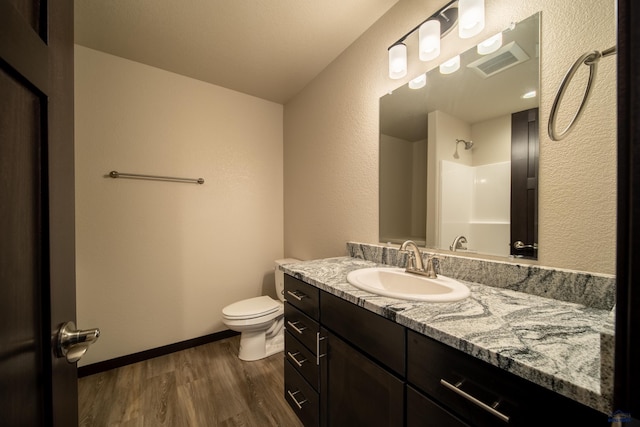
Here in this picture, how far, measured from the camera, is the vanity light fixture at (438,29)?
3.31ft

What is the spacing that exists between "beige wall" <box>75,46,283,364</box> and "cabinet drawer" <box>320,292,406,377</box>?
154 cm

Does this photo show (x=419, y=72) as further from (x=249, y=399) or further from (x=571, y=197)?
(x=249, y=399)

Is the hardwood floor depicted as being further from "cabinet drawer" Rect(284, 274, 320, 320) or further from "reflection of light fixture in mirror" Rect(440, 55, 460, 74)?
"reflection of light fixture in mirror" Rect(440, 55, 460, 74)

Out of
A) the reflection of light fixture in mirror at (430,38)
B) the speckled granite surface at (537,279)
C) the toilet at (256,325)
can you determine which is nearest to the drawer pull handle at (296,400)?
the toilet at (256,325)

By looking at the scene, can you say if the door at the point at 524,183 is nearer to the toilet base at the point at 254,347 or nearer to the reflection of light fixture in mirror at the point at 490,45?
the reflection of light fixture in mirror at the point at 490,45

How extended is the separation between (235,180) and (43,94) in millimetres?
1916

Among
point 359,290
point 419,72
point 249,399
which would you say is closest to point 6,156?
point 359,290

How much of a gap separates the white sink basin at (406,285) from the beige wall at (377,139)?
337 mm

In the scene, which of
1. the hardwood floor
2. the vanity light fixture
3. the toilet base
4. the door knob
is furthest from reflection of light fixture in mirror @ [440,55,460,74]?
the toilet base

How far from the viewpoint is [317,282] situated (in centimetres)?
108

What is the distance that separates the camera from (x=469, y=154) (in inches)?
43.2

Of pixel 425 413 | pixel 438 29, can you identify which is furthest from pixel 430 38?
pixel 425 413

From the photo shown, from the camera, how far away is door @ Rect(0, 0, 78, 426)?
0.34m

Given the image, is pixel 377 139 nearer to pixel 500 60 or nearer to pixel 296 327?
pixel 500 60
